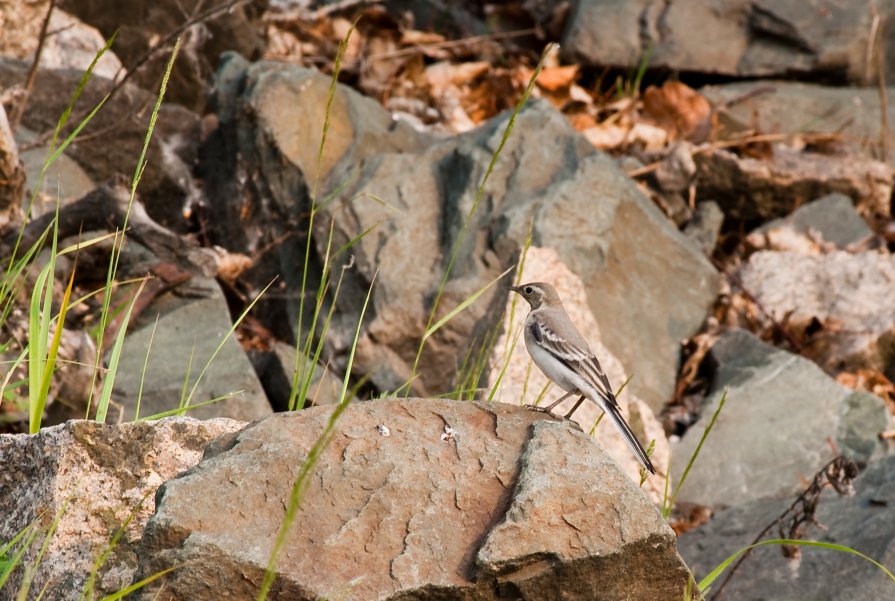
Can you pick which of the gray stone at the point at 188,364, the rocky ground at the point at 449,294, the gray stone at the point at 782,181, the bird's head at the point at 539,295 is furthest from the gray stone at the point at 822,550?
the gray stone at the point at 782,181

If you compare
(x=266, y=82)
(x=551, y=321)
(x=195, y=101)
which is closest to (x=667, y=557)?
(x=551, y=321)

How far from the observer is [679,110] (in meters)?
10.9

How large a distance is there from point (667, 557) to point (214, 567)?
4.30 feet

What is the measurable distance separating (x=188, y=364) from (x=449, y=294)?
5.47ft

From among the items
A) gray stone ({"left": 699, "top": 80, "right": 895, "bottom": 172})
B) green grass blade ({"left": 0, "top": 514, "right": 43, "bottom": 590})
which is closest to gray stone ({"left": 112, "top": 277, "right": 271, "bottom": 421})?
green grass blade ({"left": 0, "top": 514, "right": 43, "bottom": 590})

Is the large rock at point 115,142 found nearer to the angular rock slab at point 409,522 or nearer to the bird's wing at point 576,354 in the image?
the bird's wing at point 576,354

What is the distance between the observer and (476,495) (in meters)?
3.46

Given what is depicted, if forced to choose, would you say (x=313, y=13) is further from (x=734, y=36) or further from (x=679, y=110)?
(x=734, y=36)

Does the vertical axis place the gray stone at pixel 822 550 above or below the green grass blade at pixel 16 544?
below

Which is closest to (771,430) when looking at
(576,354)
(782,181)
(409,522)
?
(576,354)

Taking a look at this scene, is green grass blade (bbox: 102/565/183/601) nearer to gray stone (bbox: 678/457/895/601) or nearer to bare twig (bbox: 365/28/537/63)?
gray stone (bbox: 678/457/895/601)

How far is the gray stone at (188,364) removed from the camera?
631 centimetres

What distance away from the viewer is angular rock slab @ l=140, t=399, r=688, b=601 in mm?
3078

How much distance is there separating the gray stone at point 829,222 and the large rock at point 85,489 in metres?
7.25
